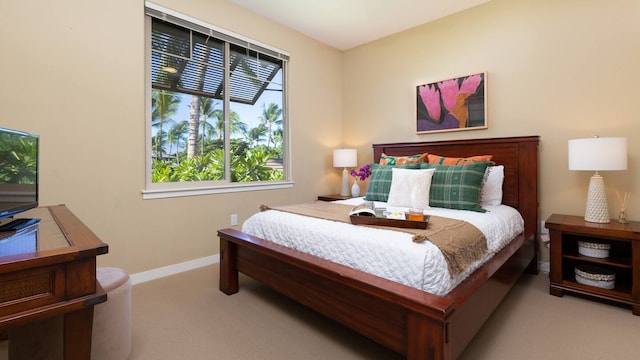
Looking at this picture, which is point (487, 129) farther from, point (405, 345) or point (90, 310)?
point (90, 310)

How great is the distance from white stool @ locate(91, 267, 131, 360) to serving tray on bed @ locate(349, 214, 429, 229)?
1.30m

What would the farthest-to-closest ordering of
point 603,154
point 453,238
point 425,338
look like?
point 603,154 < point 453,238 < point 425,338

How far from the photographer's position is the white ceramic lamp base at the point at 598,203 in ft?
7.54

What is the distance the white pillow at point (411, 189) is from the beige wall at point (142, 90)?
3.55ft

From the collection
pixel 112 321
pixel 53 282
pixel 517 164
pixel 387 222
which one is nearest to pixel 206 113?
pixel 112 321

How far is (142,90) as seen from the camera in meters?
2.58

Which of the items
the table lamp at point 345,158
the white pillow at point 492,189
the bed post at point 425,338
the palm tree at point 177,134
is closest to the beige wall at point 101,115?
the palm tree at point 177,134

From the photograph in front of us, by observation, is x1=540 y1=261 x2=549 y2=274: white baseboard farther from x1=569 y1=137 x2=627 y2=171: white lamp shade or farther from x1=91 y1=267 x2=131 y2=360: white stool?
x1=91 y1=267 x2=131 y2=360: white stool

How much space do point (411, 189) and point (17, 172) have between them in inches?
95.3

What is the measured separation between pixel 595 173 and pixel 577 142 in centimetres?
44

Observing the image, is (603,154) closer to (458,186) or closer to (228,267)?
Result: (458,186)

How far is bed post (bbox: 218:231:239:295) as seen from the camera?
2338 millimetres

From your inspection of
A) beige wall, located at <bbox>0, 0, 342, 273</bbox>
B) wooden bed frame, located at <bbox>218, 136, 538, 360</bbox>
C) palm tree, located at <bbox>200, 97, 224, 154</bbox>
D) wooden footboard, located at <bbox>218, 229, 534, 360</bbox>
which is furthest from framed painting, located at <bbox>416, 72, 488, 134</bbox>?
palm tree, located at <bbox>200, 97, 224, 154</bbox>

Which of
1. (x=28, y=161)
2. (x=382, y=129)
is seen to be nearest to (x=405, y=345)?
(x=28, y=161)
